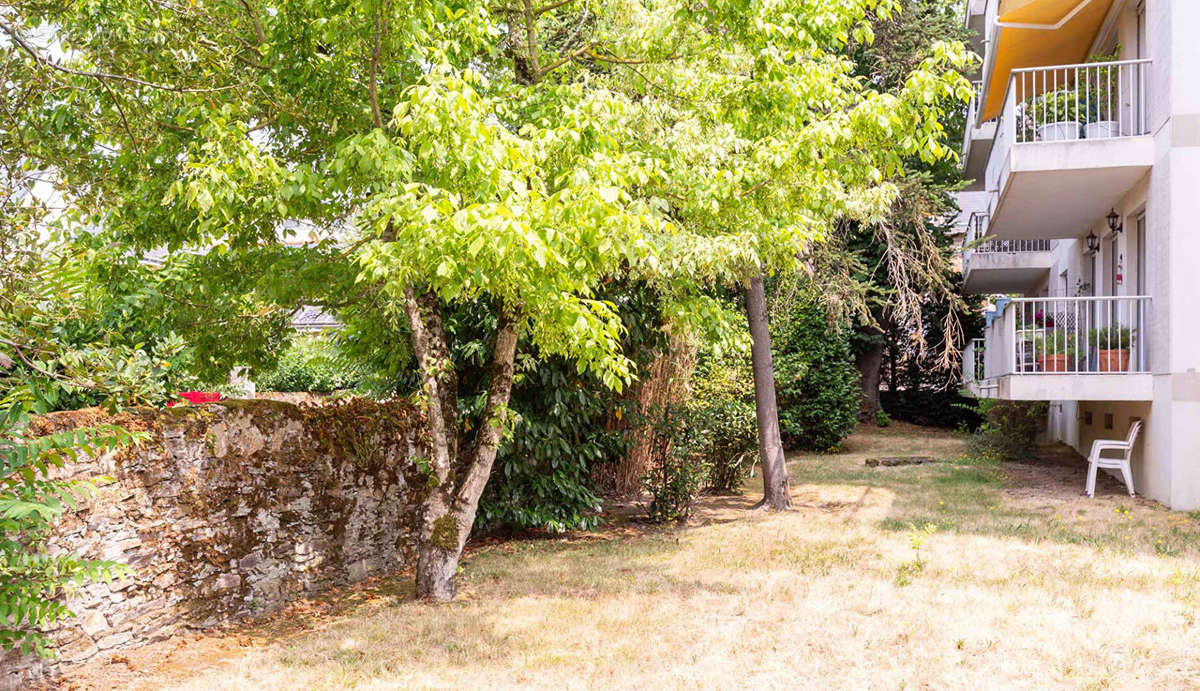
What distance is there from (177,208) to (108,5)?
1.41m

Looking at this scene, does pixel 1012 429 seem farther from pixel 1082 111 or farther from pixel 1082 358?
pixel 1082 111

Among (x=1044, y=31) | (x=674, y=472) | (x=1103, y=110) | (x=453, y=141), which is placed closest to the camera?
(x=453, y=141)

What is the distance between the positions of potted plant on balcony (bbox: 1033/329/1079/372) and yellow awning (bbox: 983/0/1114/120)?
409 centimetres

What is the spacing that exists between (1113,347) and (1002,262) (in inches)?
390

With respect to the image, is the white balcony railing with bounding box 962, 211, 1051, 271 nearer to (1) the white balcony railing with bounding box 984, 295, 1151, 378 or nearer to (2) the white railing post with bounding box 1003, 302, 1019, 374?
(1) the white balcony railing with bounding box 984, 295, 1151, 378

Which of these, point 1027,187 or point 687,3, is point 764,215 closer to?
point 687,3

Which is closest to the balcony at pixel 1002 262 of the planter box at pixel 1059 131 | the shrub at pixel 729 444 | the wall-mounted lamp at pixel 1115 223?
the wall-mounted lamp at pixel 1115 223

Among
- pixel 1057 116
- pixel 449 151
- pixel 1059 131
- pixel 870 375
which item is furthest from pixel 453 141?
pixel 870 375

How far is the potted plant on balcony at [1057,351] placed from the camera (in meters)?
11.6

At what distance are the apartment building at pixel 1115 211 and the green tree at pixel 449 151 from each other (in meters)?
4.06

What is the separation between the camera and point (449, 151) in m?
5.71

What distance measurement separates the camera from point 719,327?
29.8 ft

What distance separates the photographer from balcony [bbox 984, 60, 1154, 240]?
36.7ft

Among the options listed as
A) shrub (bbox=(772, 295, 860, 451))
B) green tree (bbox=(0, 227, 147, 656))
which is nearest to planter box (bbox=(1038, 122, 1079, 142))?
shrub (bbox=(772, 295, 860, 451))
